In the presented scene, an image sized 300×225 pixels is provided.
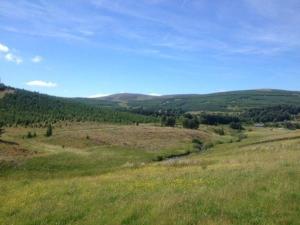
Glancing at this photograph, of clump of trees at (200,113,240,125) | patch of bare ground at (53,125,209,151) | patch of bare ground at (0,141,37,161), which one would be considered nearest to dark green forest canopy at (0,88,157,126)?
patch of bare ground at (53,125,209,151)

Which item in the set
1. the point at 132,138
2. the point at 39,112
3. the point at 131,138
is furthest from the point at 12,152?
the point at 39,112

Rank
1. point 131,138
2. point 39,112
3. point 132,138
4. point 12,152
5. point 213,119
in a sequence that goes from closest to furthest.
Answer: point 12,152 < point 131,138 < point 132,138 < point 39,112 < point 213,119

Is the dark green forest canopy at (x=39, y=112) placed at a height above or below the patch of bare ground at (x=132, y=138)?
above

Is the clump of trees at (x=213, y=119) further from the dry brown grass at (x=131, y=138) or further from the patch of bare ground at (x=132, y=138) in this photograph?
the dry brown grass at (x=131, y=138)

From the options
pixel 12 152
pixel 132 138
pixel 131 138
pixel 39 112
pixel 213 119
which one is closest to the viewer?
pixel 12 152

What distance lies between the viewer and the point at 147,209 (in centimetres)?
1620

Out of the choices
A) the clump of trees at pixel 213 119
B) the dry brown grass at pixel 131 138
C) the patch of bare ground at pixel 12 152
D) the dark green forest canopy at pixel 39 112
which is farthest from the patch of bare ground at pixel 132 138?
the clump of trees at pixel 213 119

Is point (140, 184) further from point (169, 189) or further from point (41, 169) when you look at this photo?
point (41, 169)

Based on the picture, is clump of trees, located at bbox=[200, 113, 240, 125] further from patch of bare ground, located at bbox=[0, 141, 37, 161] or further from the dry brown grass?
patch of bare ground, located at bbox=[0, 141, 37, 161]

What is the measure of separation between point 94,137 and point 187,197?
75.5 m

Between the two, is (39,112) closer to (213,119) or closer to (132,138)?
(132,138)

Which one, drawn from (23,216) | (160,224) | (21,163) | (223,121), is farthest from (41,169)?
(223,121)

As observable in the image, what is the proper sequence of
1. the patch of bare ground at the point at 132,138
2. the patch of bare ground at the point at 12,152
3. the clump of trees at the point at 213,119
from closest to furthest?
the patch of bare ground at the point at 12,152
the patch of bare ground at the point at 132,138
the clump of trees at the point at 213,119

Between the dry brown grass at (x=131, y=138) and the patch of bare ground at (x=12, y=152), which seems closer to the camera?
the patch of bare ground at (x=12, y=152)
